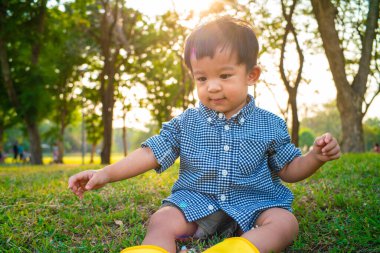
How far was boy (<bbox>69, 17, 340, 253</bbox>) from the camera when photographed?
2.34 metres

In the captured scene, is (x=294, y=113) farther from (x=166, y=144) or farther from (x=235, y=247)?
(x=235, y=247)

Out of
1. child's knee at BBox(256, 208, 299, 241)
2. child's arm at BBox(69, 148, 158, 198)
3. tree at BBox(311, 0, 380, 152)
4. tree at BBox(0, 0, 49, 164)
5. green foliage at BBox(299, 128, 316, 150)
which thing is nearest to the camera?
Result: child's knee at BBox(256, 208, 299, 241)

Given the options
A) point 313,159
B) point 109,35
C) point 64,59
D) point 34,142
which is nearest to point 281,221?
point 313,159

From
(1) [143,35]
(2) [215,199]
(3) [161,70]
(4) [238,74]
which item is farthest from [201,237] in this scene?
(3) [161,70]

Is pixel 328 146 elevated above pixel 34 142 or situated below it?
above

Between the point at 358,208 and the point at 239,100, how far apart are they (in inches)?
48.9

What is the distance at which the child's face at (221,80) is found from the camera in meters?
2.41

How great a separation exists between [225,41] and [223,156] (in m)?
0.69

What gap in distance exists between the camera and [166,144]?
263 centimetres

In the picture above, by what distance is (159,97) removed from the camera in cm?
2597

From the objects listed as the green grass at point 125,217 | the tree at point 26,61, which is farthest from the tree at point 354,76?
the tree at point 26,61

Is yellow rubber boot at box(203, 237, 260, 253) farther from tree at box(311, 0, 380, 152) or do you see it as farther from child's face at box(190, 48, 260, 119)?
tree at box(311, 0, 380, 152)

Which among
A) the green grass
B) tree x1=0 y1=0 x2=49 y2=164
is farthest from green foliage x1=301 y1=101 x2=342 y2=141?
the green grass

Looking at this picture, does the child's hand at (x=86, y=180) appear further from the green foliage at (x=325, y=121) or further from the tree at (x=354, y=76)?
the green foliage at (x=325, y=121)
